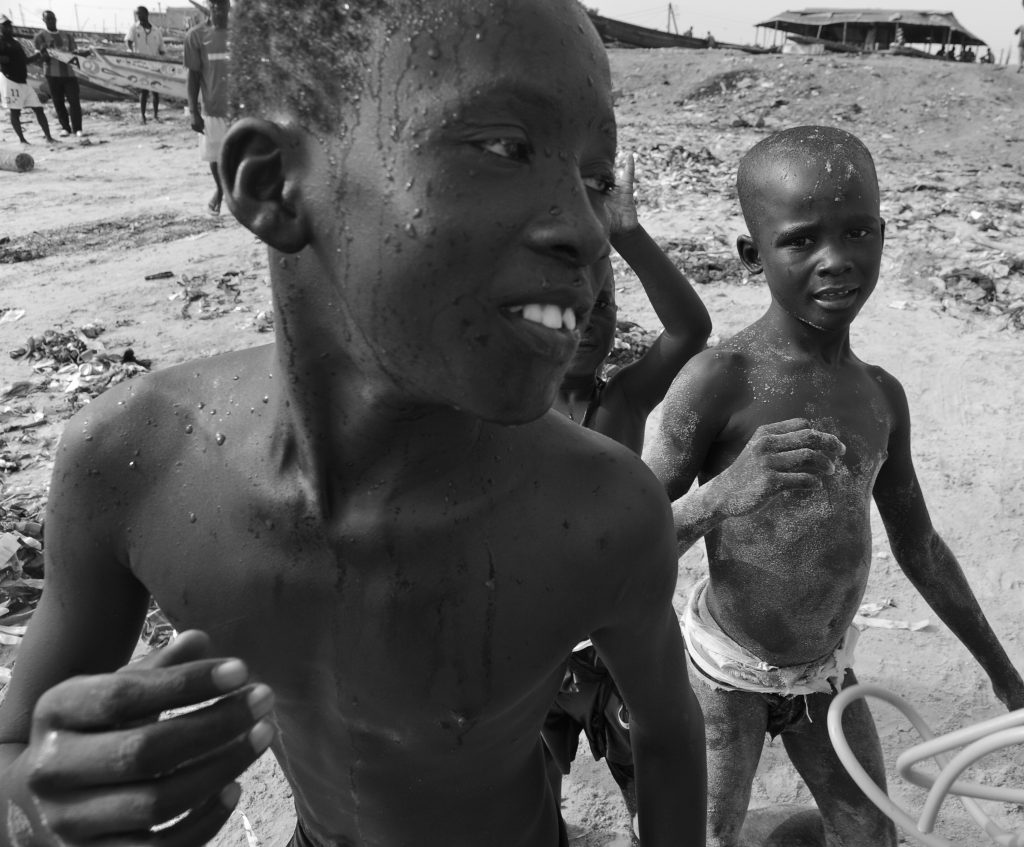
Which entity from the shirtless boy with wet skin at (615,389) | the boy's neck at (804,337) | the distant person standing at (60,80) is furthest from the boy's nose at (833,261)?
the distant person standing at (60,80)

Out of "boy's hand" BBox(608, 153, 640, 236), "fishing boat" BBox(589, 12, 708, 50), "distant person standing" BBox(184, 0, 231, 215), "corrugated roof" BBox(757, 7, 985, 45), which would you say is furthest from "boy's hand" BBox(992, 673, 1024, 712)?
"corrugated roof" BBox(757, 7, 985, 45)

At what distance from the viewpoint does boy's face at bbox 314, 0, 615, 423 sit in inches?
37.3

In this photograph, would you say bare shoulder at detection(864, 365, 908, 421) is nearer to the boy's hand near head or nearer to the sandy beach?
the boy's hand near head

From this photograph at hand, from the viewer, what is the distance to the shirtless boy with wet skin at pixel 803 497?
219cm

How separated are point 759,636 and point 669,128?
15086mm

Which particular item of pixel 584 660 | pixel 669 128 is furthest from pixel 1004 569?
pixel 669 128

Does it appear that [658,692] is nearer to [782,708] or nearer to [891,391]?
[782,708]

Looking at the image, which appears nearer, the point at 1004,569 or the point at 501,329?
the point at 501,329

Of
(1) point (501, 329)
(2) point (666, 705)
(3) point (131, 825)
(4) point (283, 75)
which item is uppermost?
(4) point (283, 75)

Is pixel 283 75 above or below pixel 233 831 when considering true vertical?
above

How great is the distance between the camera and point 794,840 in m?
2.89

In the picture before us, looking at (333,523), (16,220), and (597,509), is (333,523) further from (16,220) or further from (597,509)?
(16,220)

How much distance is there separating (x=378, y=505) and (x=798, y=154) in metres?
1.54

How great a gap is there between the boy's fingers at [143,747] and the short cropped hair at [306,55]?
0.62m
